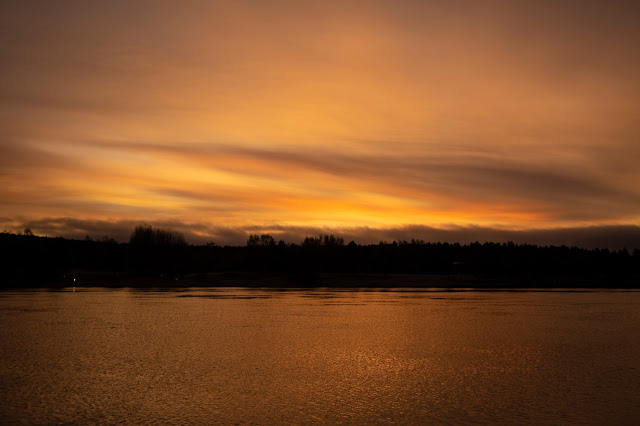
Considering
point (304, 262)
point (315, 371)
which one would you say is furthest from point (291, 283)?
point (315, 371)

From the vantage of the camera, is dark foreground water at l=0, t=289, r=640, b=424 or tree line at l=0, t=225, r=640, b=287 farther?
tree line at l=0, t=225, r=640, b=287

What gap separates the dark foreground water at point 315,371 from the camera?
1485 cm

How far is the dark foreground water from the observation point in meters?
14.9

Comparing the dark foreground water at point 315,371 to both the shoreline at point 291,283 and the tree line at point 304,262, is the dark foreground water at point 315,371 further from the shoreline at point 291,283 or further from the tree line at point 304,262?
the tree line at point 304,262

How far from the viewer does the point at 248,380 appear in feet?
61.1

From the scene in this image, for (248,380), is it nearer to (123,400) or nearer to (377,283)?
(123,400)

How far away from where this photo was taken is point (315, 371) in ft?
→ 66.3

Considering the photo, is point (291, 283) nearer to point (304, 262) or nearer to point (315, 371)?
point (304, 262)


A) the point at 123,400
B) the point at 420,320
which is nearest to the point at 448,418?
the point at 123,400

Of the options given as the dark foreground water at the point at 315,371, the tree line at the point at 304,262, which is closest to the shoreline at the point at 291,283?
the tree line at the point at 304,262

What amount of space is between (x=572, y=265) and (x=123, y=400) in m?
153

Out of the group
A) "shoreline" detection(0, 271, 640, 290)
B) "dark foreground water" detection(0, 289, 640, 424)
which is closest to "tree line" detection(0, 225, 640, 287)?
"shoreline" detection(0, 271, 640, 290)

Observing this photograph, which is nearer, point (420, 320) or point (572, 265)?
point (420, 320)

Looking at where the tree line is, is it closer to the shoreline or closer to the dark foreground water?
the shoreline
